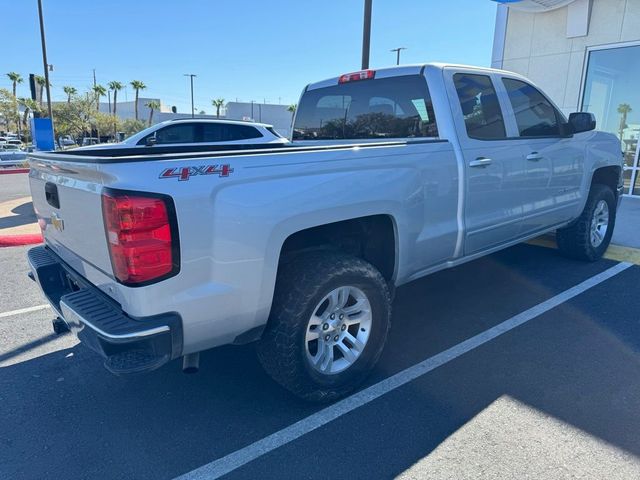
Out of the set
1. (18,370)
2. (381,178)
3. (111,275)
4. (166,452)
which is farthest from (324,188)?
(18,370)

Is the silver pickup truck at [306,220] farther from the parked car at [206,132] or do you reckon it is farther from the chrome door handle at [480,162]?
the parked car at [206,132]

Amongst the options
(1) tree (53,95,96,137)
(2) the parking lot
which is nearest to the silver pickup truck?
(2) the parking lot

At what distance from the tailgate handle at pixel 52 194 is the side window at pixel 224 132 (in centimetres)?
707

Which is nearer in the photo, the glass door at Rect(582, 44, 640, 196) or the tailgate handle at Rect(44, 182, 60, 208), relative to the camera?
the tailgate handle at Rect(44, 182, 60, 208)

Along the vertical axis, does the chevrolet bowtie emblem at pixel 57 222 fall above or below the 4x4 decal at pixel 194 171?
below

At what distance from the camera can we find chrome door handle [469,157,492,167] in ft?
11.4

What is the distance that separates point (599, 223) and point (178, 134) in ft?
26.1

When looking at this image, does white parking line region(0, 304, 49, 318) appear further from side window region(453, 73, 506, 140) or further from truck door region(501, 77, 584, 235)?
truck door region(501, 77, 584, 235)

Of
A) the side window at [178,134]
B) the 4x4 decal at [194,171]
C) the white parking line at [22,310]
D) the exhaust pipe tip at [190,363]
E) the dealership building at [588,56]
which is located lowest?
the white parking line at [22,310]

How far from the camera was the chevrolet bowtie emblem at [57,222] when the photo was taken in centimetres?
279

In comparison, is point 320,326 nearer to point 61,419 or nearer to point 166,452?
point 166,452

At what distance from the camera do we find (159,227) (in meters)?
2.06

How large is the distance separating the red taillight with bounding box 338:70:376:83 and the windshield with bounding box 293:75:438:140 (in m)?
0.04

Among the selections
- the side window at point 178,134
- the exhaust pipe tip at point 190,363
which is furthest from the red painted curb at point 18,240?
the exhaust pipe tip at point 190,363
